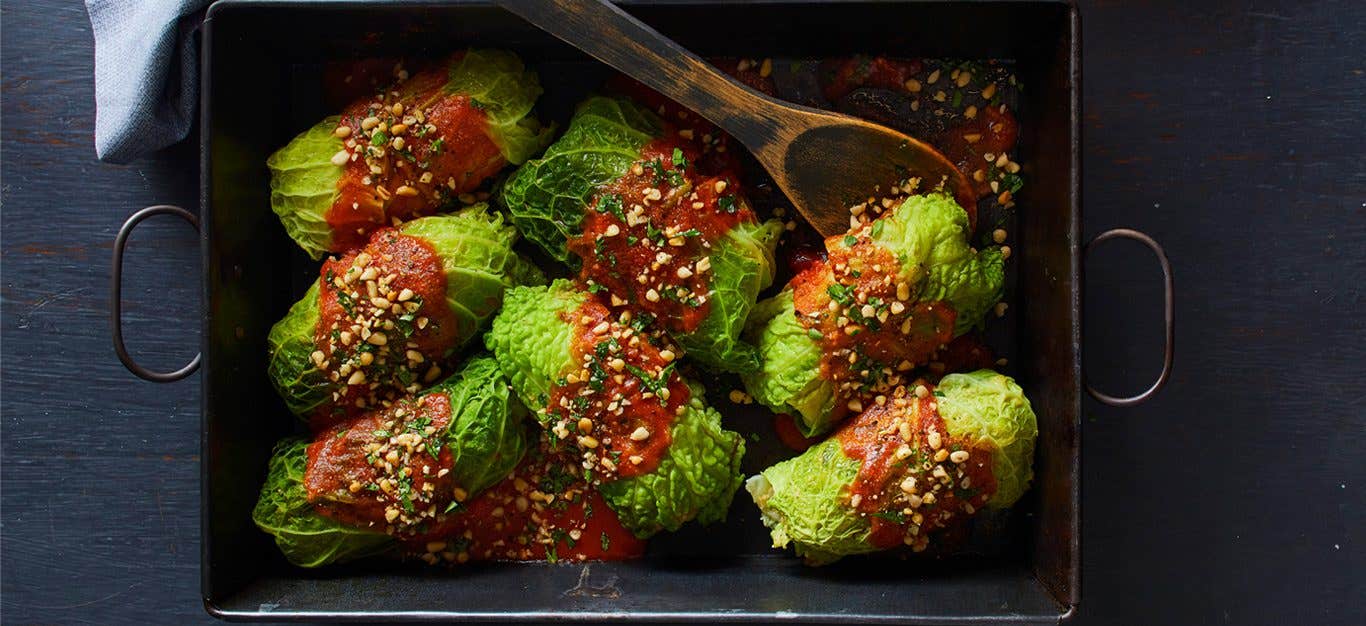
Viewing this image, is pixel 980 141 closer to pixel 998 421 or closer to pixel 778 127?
pixel 778 127

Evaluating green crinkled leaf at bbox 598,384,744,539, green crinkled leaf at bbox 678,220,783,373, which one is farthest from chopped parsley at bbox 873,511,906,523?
green crinkled leaf at bbox 678,220,783,373

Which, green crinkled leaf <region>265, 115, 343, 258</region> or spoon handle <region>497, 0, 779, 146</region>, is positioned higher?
spoon handle <region>497, 0, 779, 146</region>

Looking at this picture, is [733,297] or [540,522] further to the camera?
[540,522]

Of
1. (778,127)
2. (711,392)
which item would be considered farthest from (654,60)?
(711,392)

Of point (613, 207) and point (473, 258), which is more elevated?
point (613, 207)

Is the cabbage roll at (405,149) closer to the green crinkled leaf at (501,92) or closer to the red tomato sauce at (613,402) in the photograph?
the green crinkled leaf at (501,92)

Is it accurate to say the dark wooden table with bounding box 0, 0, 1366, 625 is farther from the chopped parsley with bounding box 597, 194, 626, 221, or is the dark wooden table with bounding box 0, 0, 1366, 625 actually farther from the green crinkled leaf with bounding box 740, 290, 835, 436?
the chopped parsley with bounding box 597, 194, 626, 221
